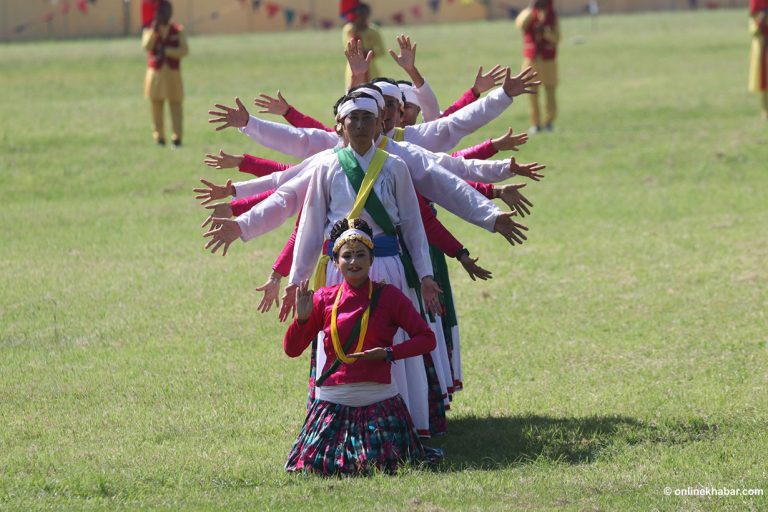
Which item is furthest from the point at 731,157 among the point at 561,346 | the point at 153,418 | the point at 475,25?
the point at 475,25

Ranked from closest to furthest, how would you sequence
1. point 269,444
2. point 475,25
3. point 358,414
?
point 358,414 < point 269,444 < point 475,25

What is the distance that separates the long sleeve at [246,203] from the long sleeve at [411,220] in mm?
778

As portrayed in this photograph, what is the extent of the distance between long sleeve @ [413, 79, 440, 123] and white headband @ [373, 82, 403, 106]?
2.38 ft

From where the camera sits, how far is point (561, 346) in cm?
922

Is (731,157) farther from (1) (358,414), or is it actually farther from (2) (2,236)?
(1) (358,414)

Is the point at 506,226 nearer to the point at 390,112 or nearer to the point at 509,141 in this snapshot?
the point at 509,141

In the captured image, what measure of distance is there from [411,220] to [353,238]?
46cm

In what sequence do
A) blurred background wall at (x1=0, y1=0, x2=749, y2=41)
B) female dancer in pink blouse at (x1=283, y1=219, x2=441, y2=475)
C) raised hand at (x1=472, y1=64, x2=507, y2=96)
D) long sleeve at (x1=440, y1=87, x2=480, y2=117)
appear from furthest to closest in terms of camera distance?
blurred background wall at (x1=0, y1=0, x2=749, y2=41)
long sleeve at (x1=440, y1=87, x2=480, y2=117)
raised hand at (x1=472, y1=64, x2=507, y2=96)
female dancer in pink blouse at (x1=283, y1=219, x2=441, y2=475)

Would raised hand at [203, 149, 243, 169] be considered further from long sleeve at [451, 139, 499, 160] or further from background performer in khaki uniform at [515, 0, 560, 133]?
background performer in khaki uniform at [515, 0, 560, 133]

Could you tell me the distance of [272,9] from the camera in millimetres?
47375

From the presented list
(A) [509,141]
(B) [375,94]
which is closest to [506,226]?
(A) [509,141]

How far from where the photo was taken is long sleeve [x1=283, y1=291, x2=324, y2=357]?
20.6ft

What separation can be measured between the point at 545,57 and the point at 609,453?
13.3m

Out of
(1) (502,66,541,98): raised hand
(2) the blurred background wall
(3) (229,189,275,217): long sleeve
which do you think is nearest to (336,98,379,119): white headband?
(3) (229,189,275,217): long sleeve
